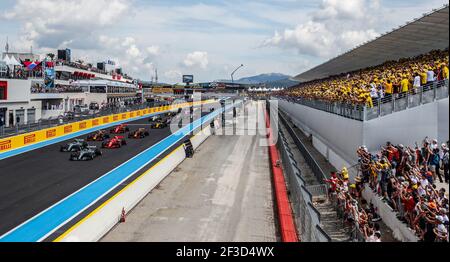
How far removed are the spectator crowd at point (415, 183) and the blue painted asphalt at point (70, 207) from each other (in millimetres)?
7754

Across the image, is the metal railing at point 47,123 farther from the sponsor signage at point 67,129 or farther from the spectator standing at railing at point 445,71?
the spectator standing at railing at point 445,71

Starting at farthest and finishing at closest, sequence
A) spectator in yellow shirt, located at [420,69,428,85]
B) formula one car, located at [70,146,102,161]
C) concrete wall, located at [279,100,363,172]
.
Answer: formula one car, located at [70,146,102,161]
concrete wall, located at [279,100,363,172]
spectator in yellow shirt, located at [420,69,428,85]

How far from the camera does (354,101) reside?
18.8 m

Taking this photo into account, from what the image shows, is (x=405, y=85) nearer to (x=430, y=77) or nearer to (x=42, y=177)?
(x=430, y=77)

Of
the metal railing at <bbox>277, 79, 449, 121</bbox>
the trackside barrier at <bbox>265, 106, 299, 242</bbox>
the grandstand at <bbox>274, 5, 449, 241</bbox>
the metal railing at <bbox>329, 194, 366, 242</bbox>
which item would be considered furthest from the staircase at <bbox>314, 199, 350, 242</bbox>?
the metal railing at <bbox>277, 79, 449, 121</bbox>

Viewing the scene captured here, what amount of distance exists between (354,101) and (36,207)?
12.9 metres

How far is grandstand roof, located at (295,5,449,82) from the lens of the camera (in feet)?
64.8

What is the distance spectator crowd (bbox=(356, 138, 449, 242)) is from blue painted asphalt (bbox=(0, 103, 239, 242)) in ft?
25.4

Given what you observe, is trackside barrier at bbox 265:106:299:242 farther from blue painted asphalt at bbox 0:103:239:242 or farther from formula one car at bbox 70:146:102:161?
formula one car at bbox 70:146:102:161

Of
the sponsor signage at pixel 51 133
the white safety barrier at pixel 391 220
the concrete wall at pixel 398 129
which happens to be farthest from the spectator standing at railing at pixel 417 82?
the sponsor signage at pixel 51 133
